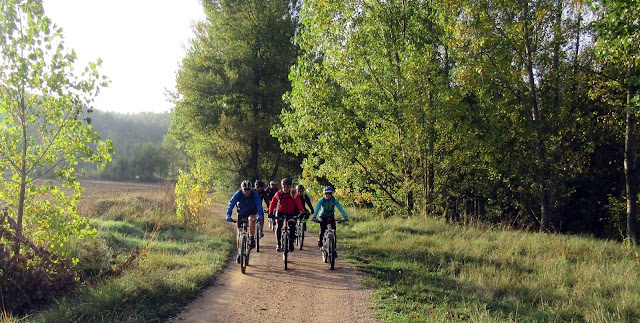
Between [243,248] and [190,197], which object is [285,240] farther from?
[190,197]

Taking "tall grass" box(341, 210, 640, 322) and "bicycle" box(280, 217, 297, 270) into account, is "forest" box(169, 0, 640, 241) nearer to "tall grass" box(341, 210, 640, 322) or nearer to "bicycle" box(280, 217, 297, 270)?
"tall grass" box(341, 210, 640, 322)

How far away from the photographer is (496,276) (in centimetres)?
787

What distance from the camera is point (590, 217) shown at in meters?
20.2

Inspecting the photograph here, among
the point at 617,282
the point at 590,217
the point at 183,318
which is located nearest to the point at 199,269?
the point at 183,318

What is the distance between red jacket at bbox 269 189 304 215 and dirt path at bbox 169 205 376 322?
49.9 inches

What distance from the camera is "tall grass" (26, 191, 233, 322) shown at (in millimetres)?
5906

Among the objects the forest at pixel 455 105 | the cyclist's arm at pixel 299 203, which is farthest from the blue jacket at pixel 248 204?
the forest at pixel 455 105

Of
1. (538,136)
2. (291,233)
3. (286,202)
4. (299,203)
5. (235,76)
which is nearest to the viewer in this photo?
(291,233)

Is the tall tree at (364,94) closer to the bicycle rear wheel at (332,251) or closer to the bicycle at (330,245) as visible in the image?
the bicycle at (330,245)

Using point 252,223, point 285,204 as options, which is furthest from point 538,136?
point 252,223

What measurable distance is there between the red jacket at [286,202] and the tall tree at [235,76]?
51.6ft

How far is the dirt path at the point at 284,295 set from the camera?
20.3 feet

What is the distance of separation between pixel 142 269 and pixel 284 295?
2801mm

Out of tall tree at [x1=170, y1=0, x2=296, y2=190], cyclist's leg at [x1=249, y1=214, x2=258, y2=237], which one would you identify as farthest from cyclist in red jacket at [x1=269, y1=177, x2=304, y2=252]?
tall tree at [x1=170, y1=0, x2=296, y2=190]
